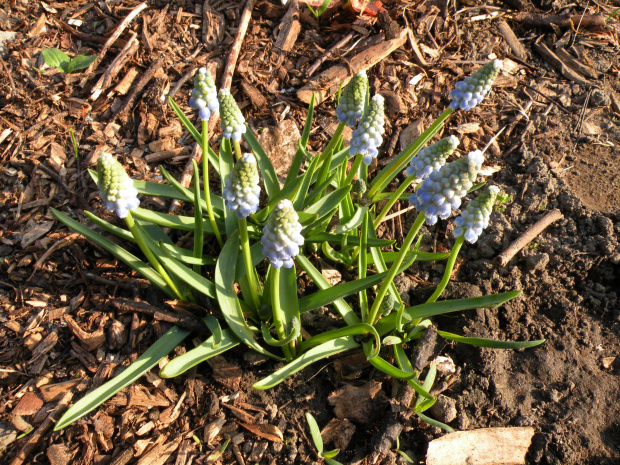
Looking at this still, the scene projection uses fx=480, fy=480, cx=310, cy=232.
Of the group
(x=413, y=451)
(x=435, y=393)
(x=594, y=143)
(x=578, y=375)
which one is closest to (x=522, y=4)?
(x=594, y=143)

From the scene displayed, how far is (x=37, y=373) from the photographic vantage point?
3.71 metres

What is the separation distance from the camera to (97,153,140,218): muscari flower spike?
9.17 feet

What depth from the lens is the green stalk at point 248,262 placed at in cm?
322

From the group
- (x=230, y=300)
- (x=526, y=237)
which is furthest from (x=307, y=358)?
(x=526, y=237)

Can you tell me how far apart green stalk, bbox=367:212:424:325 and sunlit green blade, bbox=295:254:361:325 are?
0.17 metres

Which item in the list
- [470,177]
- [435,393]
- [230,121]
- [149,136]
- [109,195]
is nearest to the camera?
[470,177]

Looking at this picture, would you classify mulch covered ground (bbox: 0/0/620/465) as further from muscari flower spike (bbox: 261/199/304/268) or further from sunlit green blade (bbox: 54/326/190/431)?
muscari flower spike (bbox: 261/199/304/268)

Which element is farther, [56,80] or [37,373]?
[56,80]

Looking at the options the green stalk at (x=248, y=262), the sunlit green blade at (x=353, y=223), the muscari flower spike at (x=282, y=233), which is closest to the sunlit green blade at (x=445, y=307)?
the sunlit green blade at (x=353, y=223)

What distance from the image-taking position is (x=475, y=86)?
10.7ft

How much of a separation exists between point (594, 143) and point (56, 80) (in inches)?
243

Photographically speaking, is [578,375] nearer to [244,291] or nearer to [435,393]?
[435,393]

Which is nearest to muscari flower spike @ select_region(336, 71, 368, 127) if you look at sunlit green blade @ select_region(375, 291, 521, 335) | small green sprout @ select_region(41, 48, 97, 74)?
sunlit green blade @ select_region(375, 291, 521, 335)

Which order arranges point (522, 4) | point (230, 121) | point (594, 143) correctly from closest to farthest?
point (230, 121) → point (594, 143) → point (522, 4)
